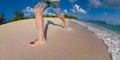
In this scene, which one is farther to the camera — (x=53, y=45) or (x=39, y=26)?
(x=39, y=26)

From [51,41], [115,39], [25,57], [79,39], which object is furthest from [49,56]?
[115,39]

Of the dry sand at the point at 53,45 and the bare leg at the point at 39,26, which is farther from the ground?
the bare leg at the point at 39,26

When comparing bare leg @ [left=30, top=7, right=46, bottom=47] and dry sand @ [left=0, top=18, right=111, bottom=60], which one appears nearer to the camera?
dry sand @ [left=0, top=18, right=111, bottom=60]

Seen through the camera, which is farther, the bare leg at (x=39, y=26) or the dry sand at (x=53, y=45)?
the bare leg at (x=39, y=26)

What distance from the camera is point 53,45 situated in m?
7.08

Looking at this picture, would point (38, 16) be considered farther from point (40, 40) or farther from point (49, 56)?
point (49, 56)

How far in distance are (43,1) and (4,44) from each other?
1552 mm

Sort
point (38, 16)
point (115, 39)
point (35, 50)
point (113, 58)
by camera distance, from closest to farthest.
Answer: point (113, 58) → point (35, 50) → point (38, 16) → point (115, 39)

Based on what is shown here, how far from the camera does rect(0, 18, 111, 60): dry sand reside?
6.36 m

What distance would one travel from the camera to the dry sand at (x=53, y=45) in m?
6.36

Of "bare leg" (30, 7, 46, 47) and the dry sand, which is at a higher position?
"bare leg" (30, 7, 46, 47)

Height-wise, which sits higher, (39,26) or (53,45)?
(39,26)

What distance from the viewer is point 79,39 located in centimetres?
768

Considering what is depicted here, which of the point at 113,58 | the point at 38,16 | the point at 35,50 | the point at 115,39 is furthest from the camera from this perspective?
the point at 115,39
